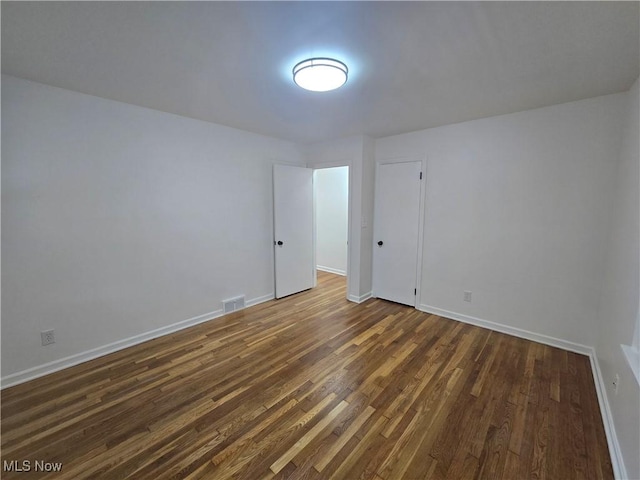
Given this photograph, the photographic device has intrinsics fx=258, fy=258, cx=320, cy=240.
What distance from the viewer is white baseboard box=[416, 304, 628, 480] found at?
147cm

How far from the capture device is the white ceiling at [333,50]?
1348mm

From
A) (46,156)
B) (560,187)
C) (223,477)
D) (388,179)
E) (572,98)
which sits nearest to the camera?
(223,477)

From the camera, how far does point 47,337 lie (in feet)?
7.45

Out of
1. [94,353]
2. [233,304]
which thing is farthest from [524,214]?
[94,353]

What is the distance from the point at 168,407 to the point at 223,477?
78cm

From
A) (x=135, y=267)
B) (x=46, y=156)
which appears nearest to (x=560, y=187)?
(x=135, y=267)

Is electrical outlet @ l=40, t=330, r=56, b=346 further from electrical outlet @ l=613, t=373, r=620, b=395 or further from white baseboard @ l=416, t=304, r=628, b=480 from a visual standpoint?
electrical outlet @ l=613, t=373, r=620, b=395

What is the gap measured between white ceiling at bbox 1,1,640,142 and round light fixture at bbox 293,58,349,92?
6cm

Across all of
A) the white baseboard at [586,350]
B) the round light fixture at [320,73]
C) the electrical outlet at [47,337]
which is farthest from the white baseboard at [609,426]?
the electrical outlet at [47,337]

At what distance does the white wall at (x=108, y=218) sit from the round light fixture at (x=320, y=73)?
5.84 feet

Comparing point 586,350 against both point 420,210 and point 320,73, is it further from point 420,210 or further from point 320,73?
point 320,73

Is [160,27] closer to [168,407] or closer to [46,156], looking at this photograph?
[46,156]

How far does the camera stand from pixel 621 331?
177 centimetres

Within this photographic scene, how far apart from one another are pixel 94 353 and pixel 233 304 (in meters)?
1.48
